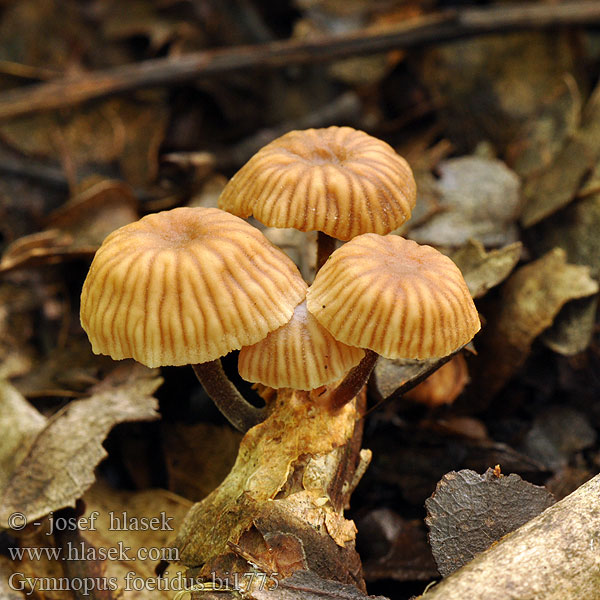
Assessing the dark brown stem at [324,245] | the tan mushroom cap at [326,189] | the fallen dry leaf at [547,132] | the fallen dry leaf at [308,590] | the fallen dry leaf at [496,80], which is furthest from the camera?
the fallen dry leaf at [496,80]

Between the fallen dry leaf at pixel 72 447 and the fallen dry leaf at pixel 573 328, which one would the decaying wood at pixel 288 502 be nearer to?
the fallen dry leaf at pixel 72 447

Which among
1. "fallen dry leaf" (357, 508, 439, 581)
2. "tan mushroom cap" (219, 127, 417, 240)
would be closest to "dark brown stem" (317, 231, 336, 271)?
"tan mushroom cap" (219, 127, 417, 240)

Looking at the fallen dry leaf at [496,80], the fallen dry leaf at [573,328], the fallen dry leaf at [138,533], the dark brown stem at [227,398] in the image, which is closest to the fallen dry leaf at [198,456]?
the fallen dry leaf at [138,533]

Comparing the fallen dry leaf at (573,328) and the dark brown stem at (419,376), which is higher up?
the dark brown stem at (419,376)

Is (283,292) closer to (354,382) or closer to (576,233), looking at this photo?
(354,382)

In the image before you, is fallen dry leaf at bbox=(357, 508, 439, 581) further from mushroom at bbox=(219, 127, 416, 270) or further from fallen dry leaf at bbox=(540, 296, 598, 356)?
mushroom at bbox=(219, 127, 416, 270)

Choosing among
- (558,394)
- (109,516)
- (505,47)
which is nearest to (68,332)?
(109,516)
